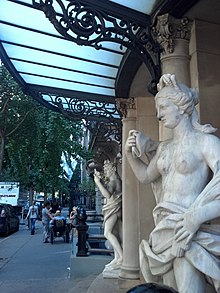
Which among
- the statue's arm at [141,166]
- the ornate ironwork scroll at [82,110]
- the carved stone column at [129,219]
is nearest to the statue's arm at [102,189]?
the carved stone column at [129,219]

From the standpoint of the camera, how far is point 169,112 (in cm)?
276

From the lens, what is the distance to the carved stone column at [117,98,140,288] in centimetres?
601

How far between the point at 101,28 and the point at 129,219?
11.6 feet

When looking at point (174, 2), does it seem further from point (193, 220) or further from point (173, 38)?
point (193, 220)

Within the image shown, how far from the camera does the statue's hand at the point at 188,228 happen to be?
Answer: 94.3 inches

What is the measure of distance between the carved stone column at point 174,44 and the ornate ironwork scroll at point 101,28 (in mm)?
148

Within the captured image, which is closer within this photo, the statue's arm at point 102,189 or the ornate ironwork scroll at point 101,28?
the ornate ironwork scroll at point 101,28

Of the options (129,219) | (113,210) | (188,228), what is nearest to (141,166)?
(188,228)

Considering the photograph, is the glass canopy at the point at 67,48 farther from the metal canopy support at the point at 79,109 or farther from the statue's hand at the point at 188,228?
the statue's hand at the point at 188,228

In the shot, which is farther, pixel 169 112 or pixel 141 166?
pixel 141 166

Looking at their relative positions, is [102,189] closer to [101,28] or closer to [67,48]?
[67,48]

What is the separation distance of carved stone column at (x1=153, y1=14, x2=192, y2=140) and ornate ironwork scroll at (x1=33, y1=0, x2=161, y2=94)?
15 centimetres

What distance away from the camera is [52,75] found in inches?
289

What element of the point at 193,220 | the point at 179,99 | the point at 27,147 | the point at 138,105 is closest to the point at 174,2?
the point at 179,99
